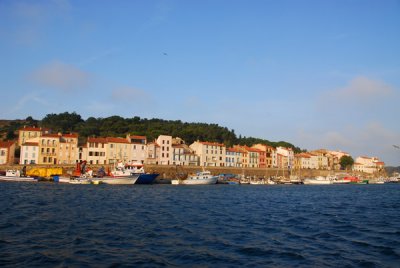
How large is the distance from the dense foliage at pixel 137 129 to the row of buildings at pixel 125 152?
7714mm

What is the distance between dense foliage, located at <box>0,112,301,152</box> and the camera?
11419 cm

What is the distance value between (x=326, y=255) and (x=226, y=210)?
1517cm

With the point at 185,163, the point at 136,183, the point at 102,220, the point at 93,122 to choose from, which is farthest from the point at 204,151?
the point at 102,220

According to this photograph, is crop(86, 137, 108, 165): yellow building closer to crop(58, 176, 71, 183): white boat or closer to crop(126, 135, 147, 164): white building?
crop(126, 135, 147, 164): white building

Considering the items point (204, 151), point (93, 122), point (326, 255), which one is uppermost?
point (93, 122)

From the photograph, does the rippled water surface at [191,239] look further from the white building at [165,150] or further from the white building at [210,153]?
the white building at [210,153]

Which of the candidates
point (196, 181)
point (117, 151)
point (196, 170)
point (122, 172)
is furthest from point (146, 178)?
point (196, 170)

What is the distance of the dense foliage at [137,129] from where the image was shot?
11419cm

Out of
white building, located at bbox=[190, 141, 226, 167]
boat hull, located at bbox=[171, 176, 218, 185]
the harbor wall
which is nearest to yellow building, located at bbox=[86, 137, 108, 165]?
the harbor wall

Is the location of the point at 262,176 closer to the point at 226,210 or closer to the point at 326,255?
the point at 226,210

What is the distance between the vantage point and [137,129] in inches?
4469

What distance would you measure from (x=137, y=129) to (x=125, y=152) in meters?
23.9

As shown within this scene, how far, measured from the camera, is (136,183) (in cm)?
7062

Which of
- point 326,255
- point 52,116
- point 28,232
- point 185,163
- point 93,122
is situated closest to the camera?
point 326,255
